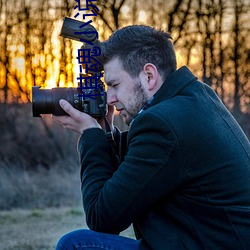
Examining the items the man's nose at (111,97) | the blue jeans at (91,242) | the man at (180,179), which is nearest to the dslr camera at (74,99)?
the man's nose at (111,97)

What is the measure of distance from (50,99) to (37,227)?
362 cm

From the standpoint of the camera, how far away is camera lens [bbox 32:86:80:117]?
2.45 m

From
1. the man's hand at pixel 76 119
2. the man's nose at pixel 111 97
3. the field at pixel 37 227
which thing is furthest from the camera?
the field at pixel 37 227

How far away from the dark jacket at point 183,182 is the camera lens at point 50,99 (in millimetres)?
546

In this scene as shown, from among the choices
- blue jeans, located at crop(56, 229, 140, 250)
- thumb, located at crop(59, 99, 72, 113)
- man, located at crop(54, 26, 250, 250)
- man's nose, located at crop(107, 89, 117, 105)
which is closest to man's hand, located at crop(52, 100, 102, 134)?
thumb, located at crop(59, 99, 72, 113)

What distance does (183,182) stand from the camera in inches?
75.2

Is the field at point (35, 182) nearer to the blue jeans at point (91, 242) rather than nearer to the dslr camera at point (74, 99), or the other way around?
the dslr camera at point (74, 99)

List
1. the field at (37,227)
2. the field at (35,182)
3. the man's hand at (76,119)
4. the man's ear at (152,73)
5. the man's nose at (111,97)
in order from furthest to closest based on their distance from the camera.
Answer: the field at (35,182), the field at (37,227), the man's hand at (76,119), the man's nose at (111,97), the man's ear at (152,73)

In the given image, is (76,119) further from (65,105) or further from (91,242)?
(91,242)

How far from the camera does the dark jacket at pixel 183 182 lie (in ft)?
6.20

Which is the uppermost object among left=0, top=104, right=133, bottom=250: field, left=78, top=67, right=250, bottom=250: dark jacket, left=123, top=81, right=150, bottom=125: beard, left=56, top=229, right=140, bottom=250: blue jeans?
left=123, top=81, right=150, bottom=125: beard

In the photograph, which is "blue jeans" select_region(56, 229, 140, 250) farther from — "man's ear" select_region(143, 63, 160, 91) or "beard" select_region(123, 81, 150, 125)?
"man's ear" select_region(143, 63, 160, 91)

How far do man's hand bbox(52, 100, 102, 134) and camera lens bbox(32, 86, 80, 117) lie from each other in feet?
0.10

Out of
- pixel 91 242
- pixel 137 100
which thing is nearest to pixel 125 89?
pixel 137 100
